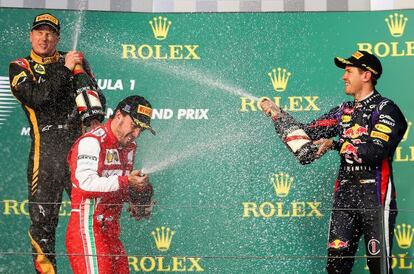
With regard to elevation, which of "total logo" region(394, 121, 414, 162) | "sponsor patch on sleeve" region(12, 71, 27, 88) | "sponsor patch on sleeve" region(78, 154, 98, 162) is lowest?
"sponsor patch on sleeve" region(78, 154, 98, 162)

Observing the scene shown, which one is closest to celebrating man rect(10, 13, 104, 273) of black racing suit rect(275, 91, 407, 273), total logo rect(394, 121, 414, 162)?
black racing suit rect(275, 91, 407, 273)

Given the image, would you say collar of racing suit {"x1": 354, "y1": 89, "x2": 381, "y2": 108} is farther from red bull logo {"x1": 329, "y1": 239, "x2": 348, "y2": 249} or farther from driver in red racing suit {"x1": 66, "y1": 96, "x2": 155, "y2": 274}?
driver in red racing suit {"x1": 66, "y1": 96, "x2": 155, "y2": 274}

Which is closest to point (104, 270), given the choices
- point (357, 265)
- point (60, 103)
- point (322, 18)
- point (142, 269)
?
point (142, 269)

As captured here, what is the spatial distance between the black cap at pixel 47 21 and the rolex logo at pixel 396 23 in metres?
1.77

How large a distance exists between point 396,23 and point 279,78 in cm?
70

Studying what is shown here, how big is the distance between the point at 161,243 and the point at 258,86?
151 centimetres

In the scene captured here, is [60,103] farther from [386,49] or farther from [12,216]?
[386,49]

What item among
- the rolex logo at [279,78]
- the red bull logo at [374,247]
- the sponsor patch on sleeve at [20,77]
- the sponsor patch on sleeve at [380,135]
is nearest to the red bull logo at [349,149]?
the sponsor patch on sleeve at [380,135]

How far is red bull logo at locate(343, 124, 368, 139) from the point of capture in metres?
3.73

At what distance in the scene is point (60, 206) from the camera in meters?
3.19

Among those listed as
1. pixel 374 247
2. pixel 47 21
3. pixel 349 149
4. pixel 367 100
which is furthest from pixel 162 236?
pixel 47 21

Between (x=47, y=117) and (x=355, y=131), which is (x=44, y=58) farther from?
(x=355, y=131)

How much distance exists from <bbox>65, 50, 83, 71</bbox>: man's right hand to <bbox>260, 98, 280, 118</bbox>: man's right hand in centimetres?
102

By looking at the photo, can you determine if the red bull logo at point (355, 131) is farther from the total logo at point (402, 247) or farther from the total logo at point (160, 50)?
the total logo at point (160, 50)
